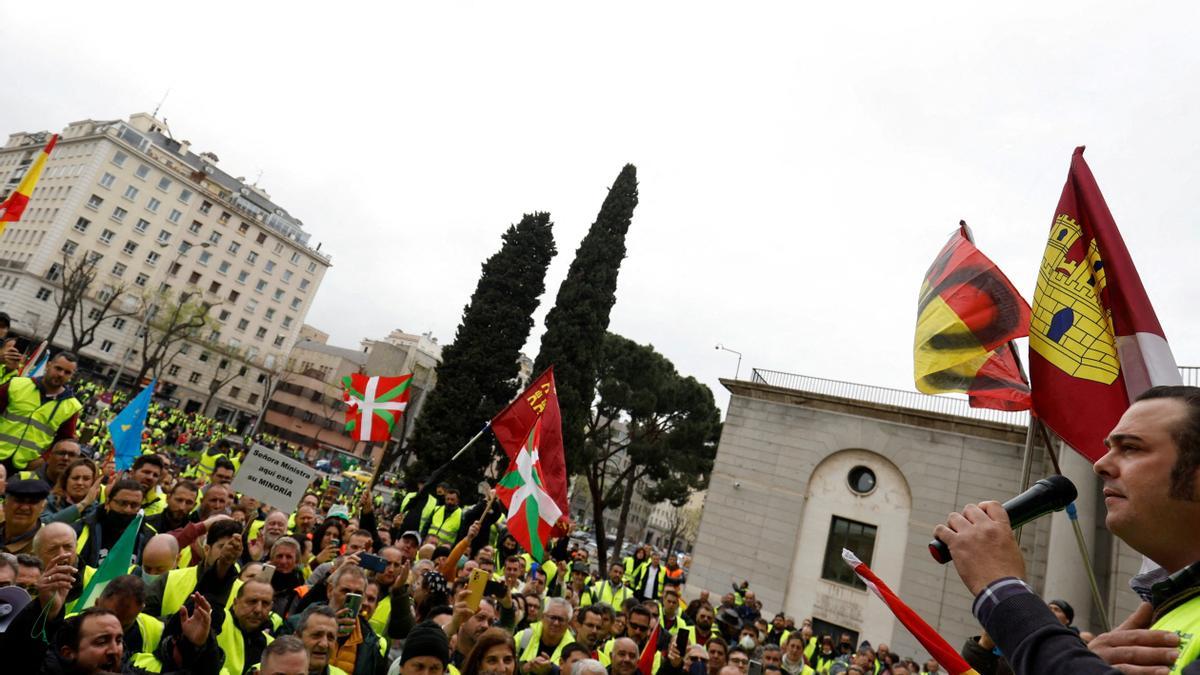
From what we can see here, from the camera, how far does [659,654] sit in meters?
7.35

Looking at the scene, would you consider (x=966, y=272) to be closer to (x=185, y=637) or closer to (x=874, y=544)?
(x=185, y=637)

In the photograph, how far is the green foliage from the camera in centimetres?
3491

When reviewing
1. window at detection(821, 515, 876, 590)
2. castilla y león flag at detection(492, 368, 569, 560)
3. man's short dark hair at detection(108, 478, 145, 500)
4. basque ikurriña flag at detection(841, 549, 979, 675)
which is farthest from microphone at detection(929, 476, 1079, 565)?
window at detection(821, 515, 876, 590)

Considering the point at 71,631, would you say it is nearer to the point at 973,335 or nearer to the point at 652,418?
the point at 973,335

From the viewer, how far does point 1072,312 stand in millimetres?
4281

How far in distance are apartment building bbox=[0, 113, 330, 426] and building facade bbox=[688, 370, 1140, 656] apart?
153 ft

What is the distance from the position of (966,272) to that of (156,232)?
72286 millimetres

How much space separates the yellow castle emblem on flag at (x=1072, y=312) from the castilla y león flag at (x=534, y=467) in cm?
577

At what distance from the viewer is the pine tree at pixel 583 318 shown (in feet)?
91.8

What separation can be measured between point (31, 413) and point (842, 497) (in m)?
19.6

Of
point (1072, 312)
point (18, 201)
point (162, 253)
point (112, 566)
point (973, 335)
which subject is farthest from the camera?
point (162, 253)

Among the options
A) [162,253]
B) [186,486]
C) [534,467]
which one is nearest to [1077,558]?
[534,467]

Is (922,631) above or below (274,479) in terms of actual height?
above

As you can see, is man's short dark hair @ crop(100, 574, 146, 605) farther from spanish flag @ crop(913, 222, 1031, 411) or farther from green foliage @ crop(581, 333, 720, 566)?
green foliage @ crop(581, 333, 720, 566)
